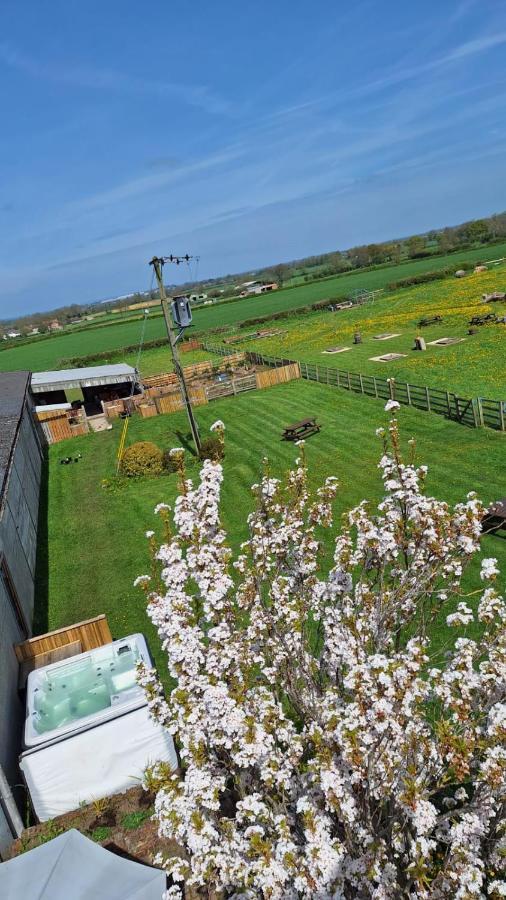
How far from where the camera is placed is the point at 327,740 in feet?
17.9

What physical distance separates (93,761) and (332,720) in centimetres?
676

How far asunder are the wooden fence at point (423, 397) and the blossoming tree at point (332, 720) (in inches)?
352

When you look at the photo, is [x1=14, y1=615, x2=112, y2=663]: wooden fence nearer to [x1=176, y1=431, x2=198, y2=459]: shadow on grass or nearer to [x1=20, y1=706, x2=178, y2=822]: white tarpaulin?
[x1=20, y1=706, x2=178, y2=822]: white tarpaulin

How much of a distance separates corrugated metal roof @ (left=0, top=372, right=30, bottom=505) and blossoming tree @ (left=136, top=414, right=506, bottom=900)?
10073 mm

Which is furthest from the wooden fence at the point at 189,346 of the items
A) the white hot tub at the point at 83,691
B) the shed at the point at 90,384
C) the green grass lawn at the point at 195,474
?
the white hot tub at the point at 83,691

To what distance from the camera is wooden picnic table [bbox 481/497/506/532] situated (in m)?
14.7

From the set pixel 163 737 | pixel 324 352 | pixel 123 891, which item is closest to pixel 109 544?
pixel 163 737

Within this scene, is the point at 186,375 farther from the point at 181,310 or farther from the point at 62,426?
the point at 181,310

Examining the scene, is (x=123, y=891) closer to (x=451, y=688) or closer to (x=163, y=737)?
(x=163, y=737)

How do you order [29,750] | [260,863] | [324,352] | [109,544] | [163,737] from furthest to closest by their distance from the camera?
[324,352] → [109,544] → [163,737] → [29,750] → [260,863]

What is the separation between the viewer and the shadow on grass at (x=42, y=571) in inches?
636

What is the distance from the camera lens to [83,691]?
37.2 feet

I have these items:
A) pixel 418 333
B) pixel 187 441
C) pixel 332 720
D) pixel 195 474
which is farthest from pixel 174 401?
pixel 332 720

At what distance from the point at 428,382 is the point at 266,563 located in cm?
2844
